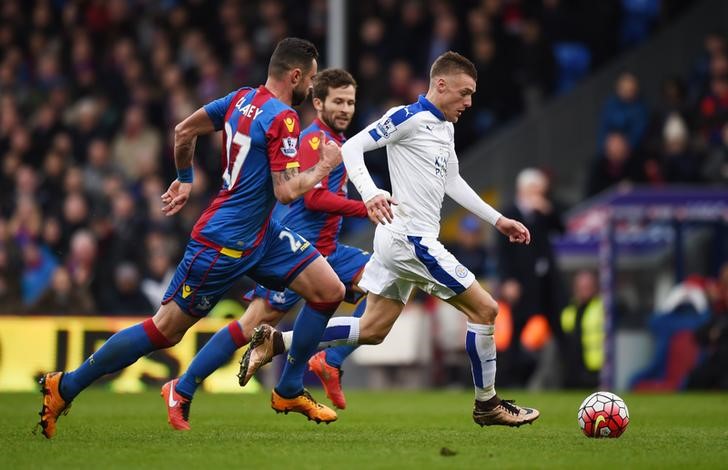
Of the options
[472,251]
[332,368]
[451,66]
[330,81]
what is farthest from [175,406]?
[472,251]

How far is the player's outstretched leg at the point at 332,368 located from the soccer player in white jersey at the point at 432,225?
795mm

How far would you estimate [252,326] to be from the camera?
9555mm

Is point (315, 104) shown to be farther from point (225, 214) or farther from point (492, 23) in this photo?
point (492, 23)

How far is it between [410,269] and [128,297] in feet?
26.2

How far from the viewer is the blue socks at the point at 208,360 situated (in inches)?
344

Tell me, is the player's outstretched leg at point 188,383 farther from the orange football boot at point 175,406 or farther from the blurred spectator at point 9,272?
the blurred spectator at point 9,272

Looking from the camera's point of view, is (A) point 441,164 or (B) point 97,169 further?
(B) point 97,169

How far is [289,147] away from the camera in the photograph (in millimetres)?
8109

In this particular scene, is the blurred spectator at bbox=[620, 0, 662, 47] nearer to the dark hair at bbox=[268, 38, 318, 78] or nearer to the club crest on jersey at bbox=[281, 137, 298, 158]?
the dark hair at bbox=[268, 38, 318, 78]

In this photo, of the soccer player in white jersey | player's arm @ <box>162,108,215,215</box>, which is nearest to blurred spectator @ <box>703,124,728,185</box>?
the soccer player in white jersey

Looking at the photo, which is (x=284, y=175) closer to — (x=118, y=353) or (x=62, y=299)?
(x=118, y=353)

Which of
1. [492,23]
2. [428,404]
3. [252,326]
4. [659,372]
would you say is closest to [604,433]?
[252,326]

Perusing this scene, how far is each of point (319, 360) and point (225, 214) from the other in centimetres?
187

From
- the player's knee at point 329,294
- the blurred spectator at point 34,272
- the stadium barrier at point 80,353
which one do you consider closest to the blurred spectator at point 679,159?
the stadium barrier at point 80,353
